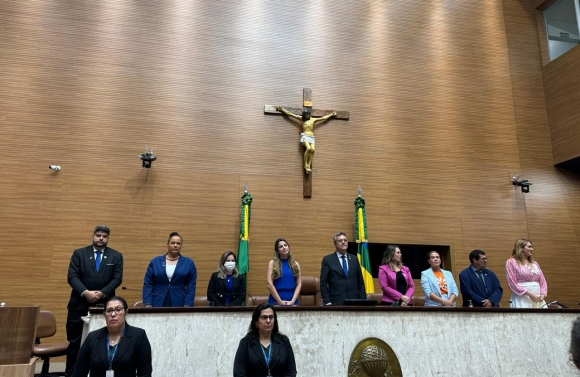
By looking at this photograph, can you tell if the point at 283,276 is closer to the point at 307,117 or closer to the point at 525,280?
the point at 525,280

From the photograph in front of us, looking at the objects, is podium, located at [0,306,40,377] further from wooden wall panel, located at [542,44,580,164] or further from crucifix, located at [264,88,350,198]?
wooden wall panel, located at [542,44,580,164]

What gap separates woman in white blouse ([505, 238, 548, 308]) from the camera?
434 cm

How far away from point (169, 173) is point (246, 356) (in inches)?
164

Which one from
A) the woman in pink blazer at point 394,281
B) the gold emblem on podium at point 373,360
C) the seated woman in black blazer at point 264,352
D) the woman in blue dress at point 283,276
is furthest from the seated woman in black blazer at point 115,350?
the woman in pink blazer at point 394,281

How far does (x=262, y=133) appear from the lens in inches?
269

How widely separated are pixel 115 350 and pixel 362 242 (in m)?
4.37

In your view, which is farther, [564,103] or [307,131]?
[564,103]

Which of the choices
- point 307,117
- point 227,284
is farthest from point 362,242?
point 227,284

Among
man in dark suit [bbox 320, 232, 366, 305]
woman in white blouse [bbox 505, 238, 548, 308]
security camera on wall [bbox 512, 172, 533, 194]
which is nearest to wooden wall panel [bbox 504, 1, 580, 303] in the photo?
security camera on wall [bbox 512, 172, 533, 194]

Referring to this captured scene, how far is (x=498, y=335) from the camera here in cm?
359

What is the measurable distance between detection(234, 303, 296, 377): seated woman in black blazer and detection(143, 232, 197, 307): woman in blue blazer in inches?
59.3

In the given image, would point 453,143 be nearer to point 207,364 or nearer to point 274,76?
point 274,76

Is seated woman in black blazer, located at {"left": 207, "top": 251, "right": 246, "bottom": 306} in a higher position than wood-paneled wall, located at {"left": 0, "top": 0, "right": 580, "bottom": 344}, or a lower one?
lower

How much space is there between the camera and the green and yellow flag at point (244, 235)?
5.99 m
